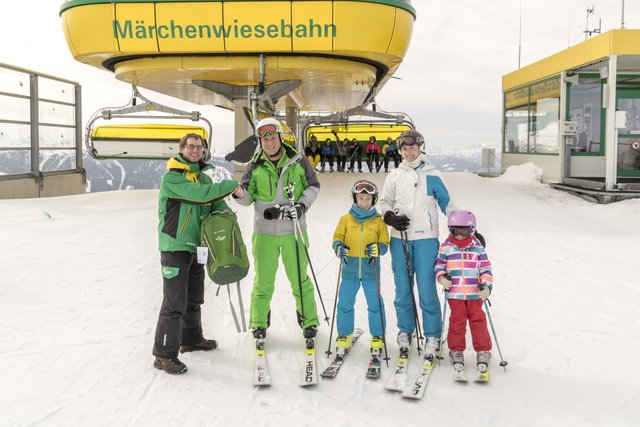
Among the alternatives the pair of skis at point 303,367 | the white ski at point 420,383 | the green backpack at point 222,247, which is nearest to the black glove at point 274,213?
the green backpack at point 222,247

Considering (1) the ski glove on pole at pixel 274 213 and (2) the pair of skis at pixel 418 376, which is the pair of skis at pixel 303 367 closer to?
(2) the pair of skis at pixel 418 376

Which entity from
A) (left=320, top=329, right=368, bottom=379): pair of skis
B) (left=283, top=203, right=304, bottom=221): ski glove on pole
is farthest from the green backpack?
(left=320, top=329, right=368, bottom=379): pair of skis

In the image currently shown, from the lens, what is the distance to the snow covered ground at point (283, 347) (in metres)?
3.86

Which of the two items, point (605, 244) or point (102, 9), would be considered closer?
point (605, 244)

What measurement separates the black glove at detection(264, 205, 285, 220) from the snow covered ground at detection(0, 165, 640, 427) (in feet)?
3.63

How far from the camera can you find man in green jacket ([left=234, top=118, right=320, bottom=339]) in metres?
4.67

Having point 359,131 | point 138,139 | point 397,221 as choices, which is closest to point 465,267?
point 397,221

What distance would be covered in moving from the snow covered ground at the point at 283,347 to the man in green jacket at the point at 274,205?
0.47 meters

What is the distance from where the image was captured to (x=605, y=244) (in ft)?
30.8

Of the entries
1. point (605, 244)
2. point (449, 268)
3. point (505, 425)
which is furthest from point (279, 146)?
point (605, 244)

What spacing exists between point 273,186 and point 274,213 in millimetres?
260

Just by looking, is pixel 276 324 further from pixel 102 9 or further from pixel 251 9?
pixel 102 9

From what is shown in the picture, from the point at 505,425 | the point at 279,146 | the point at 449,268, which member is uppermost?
the point at 279,146

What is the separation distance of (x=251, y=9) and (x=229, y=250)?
718 centimetres
